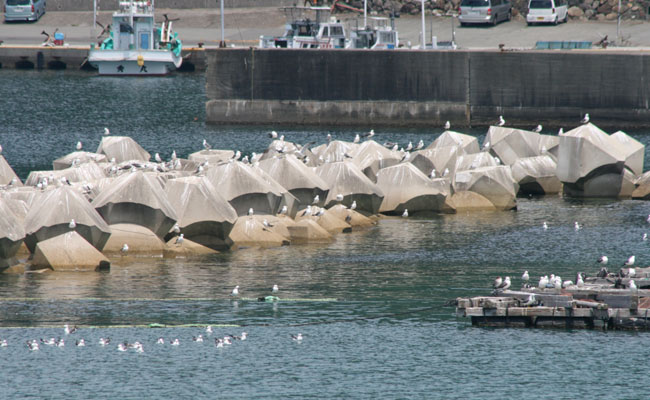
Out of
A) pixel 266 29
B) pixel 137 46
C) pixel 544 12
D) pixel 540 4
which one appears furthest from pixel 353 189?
pixel 137 46

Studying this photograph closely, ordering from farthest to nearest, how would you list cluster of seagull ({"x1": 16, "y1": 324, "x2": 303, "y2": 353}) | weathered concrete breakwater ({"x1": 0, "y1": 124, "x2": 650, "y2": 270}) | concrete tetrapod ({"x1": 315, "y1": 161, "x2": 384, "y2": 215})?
concrete tetrapod ({"x1": 315, "y1": 161, "x2": 384, "y2": 215}), weathered concrete breakwater ({"x1": 0, "y1": 124, "x2": 650, "y2": 270}), cluster of seagull ({"x1": 16, "y1": 324, "x2": 303, "y2": 353})

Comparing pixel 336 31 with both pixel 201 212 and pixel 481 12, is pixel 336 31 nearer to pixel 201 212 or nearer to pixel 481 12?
pixel 481 12

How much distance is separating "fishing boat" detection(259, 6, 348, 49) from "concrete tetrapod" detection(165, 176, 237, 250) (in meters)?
31.6

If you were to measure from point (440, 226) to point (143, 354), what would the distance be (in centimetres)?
1796

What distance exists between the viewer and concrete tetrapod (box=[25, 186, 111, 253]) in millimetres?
36938

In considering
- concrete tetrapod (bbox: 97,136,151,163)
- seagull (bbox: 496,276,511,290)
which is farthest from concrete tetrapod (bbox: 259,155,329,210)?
seagull (bbox: 496,276,511,290)

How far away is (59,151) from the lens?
201 ft

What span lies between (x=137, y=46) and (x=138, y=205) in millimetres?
55481

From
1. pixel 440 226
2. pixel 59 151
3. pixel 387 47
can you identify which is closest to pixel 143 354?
pixel 440 226

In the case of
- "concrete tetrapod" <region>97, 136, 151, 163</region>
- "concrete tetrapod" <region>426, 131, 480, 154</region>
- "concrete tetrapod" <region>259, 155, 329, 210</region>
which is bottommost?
"concrete tetrapod" <region>259, 155, 329, 210</region>

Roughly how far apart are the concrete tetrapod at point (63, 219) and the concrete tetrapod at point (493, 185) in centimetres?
1650

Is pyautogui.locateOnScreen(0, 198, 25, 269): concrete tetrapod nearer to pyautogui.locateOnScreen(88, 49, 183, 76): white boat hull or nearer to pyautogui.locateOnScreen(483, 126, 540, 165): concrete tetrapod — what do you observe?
pyautogui.locateOnScreen(483, 126, 540, 165): concrete tetrapod

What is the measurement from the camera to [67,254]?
36.7 metres

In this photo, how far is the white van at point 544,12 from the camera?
80625mm
